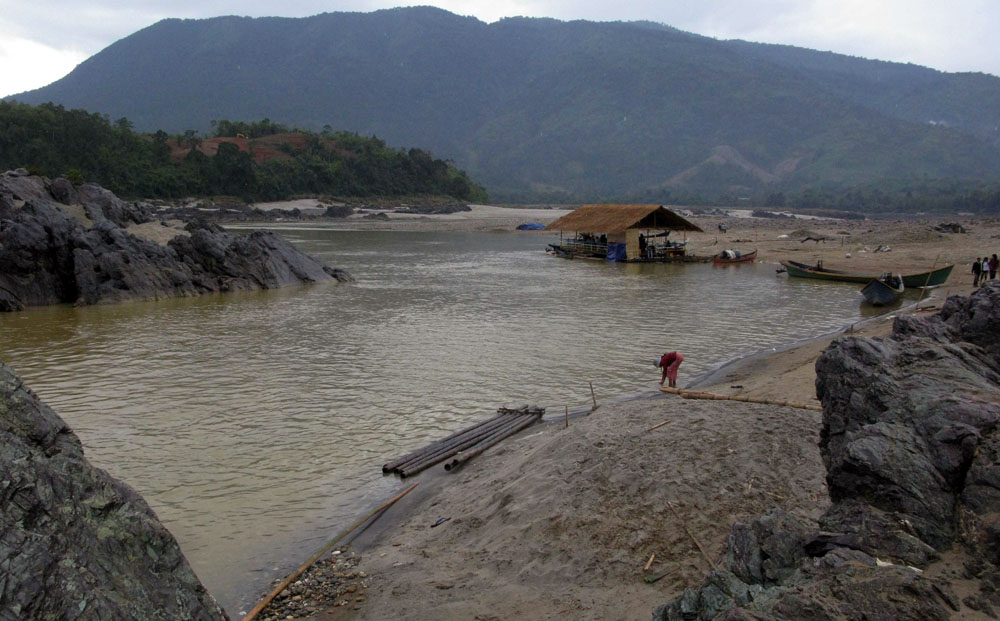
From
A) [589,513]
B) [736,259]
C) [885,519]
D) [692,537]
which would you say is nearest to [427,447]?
[589,513]

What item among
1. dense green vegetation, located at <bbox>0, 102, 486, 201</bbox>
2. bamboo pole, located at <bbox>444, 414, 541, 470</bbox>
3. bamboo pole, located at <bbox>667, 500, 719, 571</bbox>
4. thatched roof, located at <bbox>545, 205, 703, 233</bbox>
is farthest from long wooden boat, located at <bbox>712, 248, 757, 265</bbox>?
dense green vegetation, located at <bbox>0, 102, 486, 201</bbox>

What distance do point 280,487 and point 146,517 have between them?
12.8ft

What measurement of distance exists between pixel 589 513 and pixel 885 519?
9.29 ft

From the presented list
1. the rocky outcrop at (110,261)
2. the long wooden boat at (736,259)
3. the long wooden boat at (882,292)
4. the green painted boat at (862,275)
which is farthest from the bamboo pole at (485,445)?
the long wooden boat at (736,259)

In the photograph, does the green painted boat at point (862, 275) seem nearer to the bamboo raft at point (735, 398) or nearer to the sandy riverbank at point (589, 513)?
the bamboo raft at point (735, 398)

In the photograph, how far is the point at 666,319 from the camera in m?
20.9

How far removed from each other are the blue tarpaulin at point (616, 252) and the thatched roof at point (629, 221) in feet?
3.83

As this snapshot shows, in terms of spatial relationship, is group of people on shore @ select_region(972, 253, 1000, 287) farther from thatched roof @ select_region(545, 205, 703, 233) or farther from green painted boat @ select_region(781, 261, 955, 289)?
thatched roof @ select_region(545, 205, 703, 233)

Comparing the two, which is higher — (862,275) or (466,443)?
(862,275)

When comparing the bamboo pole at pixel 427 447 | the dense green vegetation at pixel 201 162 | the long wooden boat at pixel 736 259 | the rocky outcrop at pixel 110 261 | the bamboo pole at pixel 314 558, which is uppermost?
the dense green vegetation at pixel 201 162

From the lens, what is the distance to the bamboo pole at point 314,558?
572 centimetres

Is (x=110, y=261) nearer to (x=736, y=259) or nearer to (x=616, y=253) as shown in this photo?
(x=616, y=253)

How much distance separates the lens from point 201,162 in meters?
84.6

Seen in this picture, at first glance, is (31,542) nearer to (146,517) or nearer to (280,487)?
(146,517)
